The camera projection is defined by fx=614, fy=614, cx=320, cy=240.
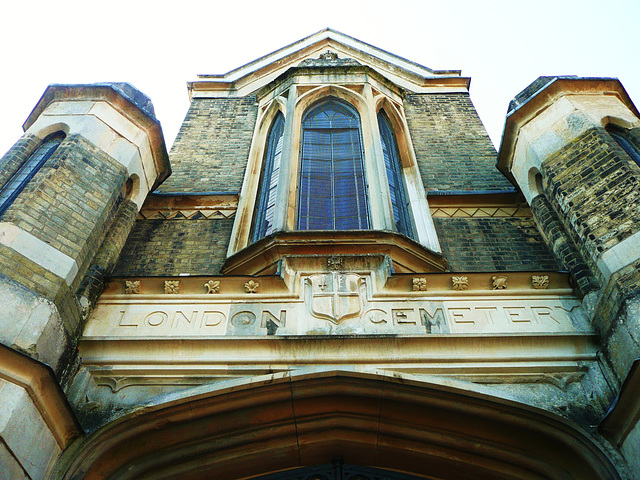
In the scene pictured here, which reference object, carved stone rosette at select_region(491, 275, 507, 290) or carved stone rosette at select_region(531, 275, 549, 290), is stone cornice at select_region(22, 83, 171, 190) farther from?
carved stone rosette at select_region(531, 275, 549, 290)

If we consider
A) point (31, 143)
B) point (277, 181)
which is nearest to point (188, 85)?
point (277, 181)

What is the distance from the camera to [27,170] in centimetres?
629

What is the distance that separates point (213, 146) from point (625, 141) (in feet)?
→ 20.3

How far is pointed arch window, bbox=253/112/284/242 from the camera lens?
25.0 feet

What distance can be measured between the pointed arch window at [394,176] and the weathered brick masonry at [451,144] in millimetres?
437

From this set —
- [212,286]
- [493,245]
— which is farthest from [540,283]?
[212,286]

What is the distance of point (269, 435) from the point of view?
5070 millimetres

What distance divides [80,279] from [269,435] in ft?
7.19

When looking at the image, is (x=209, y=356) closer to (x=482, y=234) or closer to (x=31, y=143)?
(x=31, y=143)

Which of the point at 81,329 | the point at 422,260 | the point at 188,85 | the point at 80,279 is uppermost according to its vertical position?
the point at 188,85

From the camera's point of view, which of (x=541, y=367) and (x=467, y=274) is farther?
(x=467, y=274)

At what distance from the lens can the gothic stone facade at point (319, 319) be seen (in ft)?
15.4

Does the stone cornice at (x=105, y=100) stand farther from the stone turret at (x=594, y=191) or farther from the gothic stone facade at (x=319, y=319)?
the stone turret at (x=594, y=191)

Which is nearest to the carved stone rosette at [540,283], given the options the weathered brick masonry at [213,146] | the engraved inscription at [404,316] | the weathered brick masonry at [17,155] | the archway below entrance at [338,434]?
the engraved inscription at [404,316]
